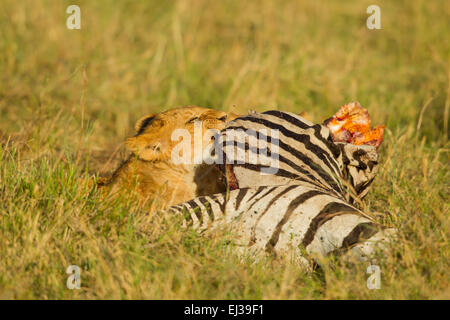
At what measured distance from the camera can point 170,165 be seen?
137 inches

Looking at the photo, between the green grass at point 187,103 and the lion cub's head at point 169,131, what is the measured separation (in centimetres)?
37

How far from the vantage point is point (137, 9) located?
295 inches

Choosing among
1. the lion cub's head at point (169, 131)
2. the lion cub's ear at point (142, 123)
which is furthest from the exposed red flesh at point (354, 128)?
the lion cub's ear at point (142, 123)

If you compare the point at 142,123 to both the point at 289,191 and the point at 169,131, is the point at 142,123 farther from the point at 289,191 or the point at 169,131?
the point at 289,191

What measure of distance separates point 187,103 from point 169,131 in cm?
229

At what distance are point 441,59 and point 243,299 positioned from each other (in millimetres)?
4487

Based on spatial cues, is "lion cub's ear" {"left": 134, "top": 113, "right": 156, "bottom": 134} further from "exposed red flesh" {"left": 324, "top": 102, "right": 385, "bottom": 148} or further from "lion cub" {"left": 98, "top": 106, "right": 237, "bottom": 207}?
"exposed red flesh" {"left": 324, "top": 102, "right": 385, "bottom": 148}

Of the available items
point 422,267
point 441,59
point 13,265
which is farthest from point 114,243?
point 441,59

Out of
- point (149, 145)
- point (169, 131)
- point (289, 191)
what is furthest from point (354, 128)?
point (149, 145)

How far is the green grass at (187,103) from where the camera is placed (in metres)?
2.56

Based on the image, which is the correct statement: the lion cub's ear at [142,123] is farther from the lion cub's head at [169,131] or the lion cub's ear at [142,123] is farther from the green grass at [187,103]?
the green grass at [187,103]

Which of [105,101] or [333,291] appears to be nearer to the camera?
[333,291]

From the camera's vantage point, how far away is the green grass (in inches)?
101

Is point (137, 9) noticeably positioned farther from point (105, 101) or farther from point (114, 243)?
point (114, 243)
